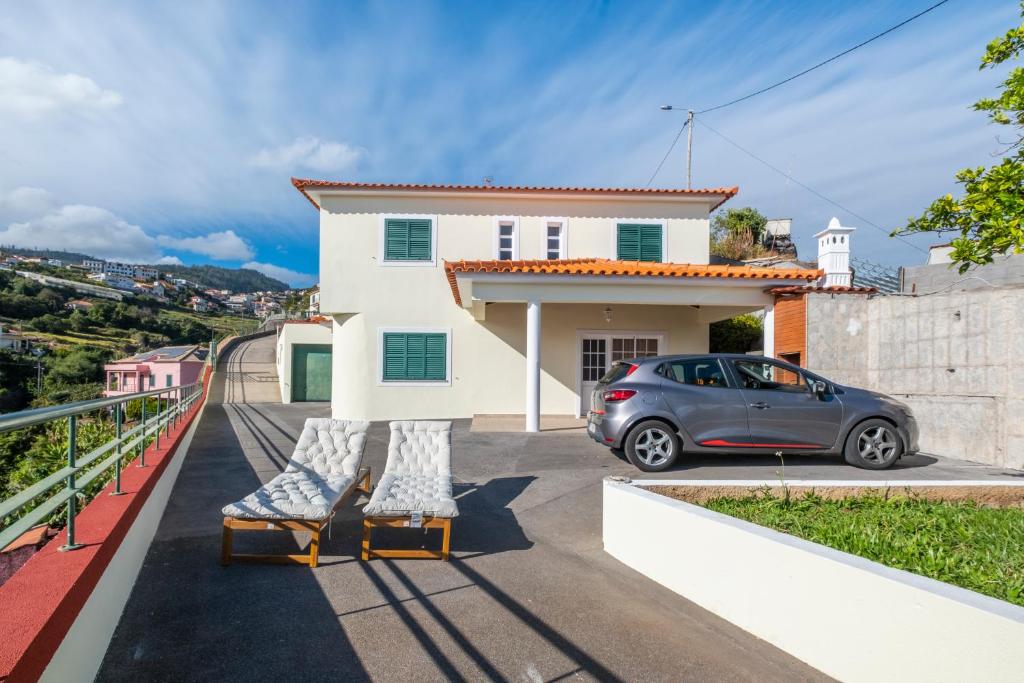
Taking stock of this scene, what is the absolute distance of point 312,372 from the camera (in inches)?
758

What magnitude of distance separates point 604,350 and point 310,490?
968 centimetres

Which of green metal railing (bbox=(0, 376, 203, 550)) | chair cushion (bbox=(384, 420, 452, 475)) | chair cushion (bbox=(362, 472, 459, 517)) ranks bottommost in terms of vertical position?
chair cushion (bbox=(362, 472, 459, 517))

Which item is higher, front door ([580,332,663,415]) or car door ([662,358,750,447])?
front door ([580,332,663,415])

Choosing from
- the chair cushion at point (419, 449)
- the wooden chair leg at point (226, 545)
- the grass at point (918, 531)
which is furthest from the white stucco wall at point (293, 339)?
the grass at point (918, 531)

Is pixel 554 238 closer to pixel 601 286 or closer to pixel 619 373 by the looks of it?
pixel 601 286

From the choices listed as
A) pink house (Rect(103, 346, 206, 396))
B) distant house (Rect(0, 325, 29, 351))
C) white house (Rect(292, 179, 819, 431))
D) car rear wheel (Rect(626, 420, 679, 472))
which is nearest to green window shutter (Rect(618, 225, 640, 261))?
white house (Rect(292, 179, 819, 431))

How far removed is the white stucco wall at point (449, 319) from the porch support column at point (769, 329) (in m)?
2.63

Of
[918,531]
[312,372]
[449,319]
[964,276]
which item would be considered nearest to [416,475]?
[918,531]

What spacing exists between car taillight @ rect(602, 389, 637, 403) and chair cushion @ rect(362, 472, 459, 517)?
8.35 feet

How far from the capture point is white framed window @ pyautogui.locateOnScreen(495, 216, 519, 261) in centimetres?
1413

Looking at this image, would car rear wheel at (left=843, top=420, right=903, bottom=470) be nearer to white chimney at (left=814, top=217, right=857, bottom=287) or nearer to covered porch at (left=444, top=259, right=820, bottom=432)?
covered porch at (left=444, top=259, right=820, bottom=432)

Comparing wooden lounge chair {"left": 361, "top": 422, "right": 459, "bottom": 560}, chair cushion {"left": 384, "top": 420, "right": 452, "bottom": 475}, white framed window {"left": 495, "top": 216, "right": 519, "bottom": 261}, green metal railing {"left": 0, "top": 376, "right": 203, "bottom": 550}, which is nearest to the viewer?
green metal railing {"left": 0, "top": 376, "right": 203, "bottom": 550}

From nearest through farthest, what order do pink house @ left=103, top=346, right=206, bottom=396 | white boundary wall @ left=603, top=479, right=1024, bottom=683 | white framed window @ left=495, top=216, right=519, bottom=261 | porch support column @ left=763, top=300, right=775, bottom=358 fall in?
white boundary wall @ left=603, top=479, right=1024, bottom=683
porch support column @ left=763, top=300, right=775, bottom=358
white framed window @ left=495, top=216, right=519, bottom=261
pink house @ left=103, top=346, right=206, bottom=396

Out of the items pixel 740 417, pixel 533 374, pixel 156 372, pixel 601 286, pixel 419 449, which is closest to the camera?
pixel 419 449
